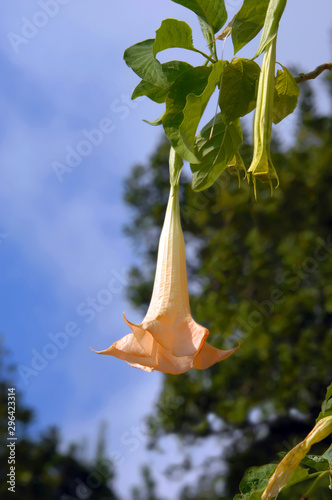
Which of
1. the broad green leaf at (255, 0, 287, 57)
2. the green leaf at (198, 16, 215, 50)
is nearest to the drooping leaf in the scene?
the green leaf at (198, 16, 215, 50)

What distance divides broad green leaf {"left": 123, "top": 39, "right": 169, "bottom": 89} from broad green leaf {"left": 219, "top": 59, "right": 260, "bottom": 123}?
70 mm

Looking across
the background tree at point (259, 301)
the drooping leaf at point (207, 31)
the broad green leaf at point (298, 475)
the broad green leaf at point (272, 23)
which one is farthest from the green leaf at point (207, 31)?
the background tree at point (259, 301)

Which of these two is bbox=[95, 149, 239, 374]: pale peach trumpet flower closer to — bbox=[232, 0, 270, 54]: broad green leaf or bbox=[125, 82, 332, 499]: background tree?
bbox=[232, 0, 270, 54]: broad green leaf

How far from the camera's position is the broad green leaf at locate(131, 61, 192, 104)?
0.51 metres

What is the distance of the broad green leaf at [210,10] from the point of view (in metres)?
0.52

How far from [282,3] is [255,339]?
8.05 feet

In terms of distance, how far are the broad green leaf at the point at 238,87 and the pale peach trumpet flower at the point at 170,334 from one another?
72mm

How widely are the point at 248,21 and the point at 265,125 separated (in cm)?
18

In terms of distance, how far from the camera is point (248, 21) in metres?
0.53

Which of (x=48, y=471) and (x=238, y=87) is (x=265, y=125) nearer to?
(x=238, y=87)

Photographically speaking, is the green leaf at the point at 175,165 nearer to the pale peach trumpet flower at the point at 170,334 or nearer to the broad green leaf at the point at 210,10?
the pale peach trumpet flower at the point at 170,334

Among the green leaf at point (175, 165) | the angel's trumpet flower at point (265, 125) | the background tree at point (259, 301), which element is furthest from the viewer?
the background tree at point (259, 301)

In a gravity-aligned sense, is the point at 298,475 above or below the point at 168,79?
below

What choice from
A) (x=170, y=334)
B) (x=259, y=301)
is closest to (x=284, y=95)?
(x=170, y=334)
